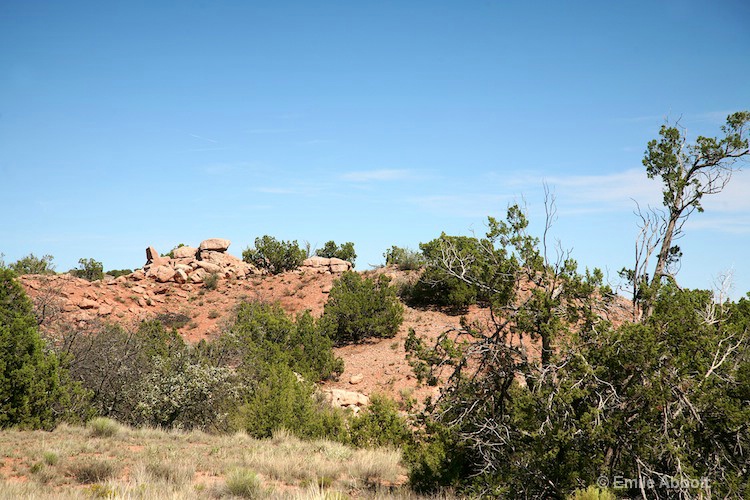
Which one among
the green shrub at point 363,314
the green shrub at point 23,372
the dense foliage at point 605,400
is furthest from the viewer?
the green shrub at point 363,314

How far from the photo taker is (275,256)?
47531mm

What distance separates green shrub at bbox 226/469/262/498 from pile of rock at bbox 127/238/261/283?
116 ft

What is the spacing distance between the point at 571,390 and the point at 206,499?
18.3 feet

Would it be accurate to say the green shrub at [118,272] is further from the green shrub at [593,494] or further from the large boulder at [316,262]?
the green shrub at [593,494]

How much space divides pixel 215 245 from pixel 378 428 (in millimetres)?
36752

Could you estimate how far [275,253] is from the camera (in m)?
47.6

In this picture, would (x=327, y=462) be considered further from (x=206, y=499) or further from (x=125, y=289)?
(x=125, y=289)

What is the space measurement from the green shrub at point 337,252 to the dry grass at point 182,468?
128ft

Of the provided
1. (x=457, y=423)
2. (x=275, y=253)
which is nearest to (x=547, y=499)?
(x=457, y=423)

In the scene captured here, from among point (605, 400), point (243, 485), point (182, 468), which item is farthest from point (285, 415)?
point (605, 400)

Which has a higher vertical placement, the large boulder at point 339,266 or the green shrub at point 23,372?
the large boulder at point 339,266

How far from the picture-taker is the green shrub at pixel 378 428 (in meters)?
14.6

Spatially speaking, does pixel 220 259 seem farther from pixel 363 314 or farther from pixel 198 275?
pixel 363 314

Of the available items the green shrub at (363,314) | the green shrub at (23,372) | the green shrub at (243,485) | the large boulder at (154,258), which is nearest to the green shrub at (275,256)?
the large boulder at (154,258)
